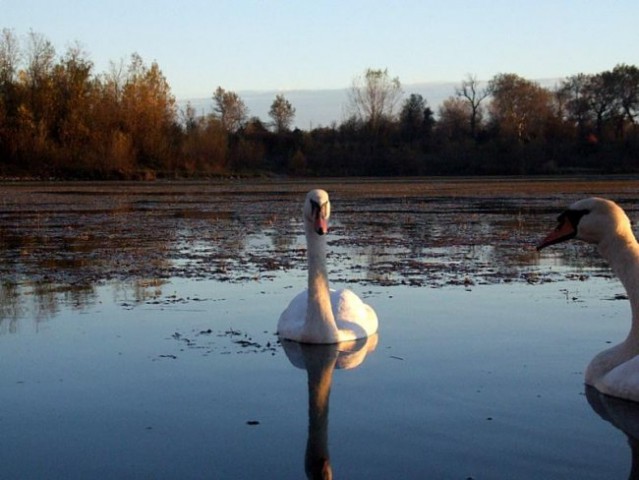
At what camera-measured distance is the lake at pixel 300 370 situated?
495cm

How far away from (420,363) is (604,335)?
6.00ft

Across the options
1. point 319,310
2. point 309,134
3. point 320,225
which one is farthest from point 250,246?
point 309,134

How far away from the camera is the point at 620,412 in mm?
5848

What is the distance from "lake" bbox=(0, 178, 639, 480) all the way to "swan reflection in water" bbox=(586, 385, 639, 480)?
2 centimetres

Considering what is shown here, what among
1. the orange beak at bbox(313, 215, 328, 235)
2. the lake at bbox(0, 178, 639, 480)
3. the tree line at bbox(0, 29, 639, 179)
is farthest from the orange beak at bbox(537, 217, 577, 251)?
the tree line at bbox(0, 29, 639, 179)

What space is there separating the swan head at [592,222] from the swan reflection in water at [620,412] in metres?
0.99

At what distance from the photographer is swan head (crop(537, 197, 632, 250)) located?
6.38m

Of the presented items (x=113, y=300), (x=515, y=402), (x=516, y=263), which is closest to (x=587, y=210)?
(x=515, y=402)

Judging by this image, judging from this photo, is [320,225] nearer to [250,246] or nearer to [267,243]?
[250,246]

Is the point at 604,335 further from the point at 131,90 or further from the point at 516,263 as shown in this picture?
the point at 131,90

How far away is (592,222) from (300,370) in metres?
2.26

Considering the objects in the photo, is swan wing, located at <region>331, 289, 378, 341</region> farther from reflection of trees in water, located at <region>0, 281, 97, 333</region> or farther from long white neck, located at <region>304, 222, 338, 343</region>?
reflection of trees in water, located at <region>0, 281, 97, 333</region>

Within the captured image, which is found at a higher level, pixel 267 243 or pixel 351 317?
pixel 351 317

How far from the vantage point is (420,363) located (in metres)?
7.02
